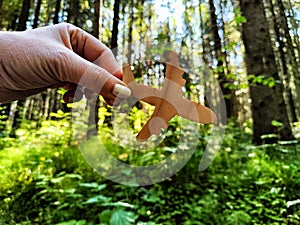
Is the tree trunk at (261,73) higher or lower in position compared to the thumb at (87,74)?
higher

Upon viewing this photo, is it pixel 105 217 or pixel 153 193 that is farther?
pixel 153 193

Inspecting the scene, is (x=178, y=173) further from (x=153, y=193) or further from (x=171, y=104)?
(x=171, y=104)

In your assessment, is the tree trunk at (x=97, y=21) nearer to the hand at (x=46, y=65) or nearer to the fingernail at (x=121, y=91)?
the hand at (x=46, y=65)

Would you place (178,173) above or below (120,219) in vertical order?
above

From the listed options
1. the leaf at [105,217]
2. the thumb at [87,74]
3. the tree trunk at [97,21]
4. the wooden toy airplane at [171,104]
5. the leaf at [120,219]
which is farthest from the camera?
the tree trunk at [97,21]

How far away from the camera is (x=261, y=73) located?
3.79m

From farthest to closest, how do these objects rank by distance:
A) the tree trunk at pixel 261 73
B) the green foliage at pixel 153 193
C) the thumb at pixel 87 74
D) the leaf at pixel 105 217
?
the tree trunk at pixel 261 73 → the green foliage at pixel 153 193 → the leaf at pixel 105 217 → the thumb at pixel 87 74

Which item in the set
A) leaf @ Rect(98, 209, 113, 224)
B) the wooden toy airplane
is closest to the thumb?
the wooden toy airplane

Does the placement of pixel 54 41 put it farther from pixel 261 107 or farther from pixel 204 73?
Result: pixel 261 107

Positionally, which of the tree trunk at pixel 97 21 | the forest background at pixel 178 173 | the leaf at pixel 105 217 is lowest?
the leaf at pixel 105 217

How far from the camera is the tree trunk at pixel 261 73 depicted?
369 centimetres

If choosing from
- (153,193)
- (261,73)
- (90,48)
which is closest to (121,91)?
(90,48)

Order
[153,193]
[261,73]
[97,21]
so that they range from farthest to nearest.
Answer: [261,73] < [97,21] < [153,193]

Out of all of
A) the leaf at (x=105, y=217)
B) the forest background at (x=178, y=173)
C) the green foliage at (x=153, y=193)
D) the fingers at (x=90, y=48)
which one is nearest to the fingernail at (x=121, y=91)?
the fingers at (x=90, y=48)
